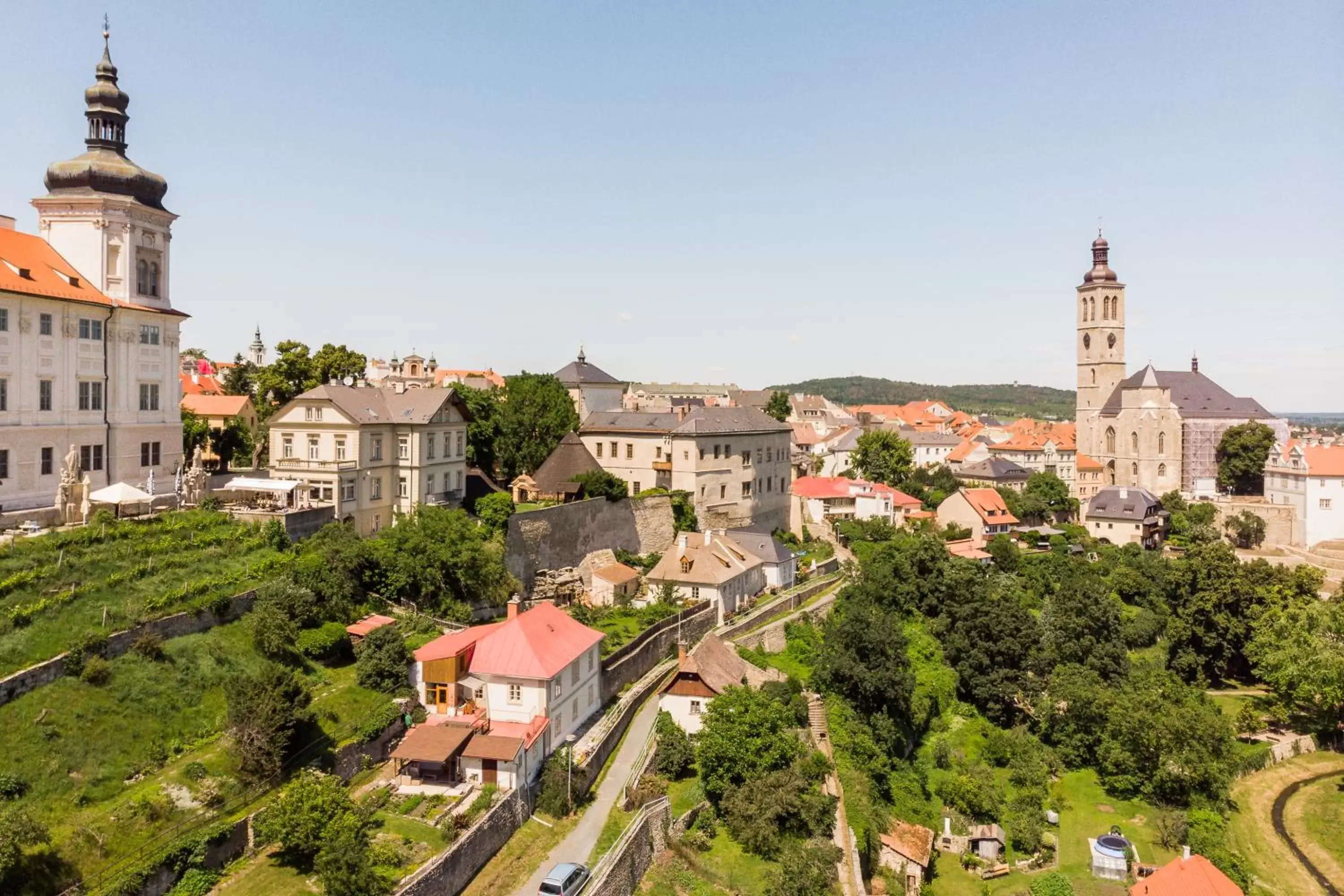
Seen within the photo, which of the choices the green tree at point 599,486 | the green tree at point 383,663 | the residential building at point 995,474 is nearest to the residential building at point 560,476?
A: the green tree at point 599,486

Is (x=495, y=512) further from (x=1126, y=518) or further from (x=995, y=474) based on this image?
(x=995, y=474)

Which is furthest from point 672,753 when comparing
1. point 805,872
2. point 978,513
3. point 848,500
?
point 978,513

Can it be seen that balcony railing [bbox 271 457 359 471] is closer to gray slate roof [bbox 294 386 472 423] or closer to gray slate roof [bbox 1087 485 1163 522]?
gray slate roof [bbox 294 386 472 423]

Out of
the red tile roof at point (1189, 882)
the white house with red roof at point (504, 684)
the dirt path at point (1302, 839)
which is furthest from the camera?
the dirt path at point (1302, 839)

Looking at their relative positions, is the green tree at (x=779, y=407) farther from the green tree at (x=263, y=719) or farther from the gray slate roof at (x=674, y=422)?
the green tree at (x=263, y=719)

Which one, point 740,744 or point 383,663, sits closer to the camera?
point 383,663

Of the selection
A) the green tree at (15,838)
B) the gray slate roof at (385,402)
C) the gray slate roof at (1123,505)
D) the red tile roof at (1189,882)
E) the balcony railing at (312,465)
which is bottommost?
the red tile roof at (1189,882)
